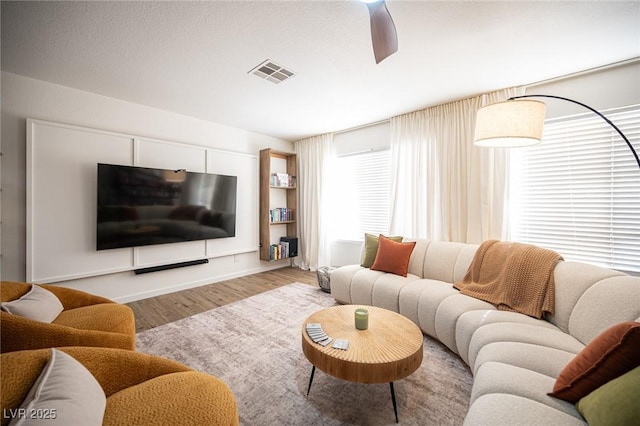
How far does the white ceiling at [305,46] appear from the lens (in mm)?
1732

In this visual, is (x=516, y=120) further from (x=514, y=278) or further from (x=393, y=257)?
(x=393, y=257)

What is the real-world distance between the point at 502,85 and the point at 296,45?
7.63 feet

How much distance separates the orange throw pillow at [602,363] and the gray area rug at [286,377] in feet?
2.23

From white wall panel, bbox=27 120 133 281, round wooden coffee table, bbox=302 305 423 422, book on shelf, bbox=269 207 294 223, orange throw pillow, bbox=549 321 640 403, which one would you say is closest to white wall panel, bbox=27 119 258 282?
white wall panel, bbox=27 120 133 281

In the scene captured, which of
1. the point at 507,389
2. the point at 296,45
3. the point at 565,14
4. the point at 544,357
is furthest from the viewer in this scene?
the point at 296,45

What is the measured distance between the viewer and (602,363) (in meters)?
0.98

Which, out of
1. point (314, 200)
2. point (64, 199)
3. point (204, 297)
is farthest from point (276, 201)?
point (64, 199)

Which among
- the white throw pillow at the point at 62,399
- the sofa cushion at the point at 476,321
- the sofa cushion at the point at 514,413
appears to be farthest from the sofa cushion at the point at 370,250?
the white throw pillow at the point at 62,399

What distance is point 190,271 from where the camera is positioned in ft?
12.7

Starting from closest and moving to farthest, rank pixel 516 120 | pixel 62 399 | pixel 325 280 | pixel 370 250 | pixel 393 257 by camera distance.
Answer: pixel 62 399, pixel 516 120, pixel 393 257, pixel 370 250, pixel 325 280

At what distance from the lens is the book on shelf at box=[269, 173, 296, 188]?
15.8 feet

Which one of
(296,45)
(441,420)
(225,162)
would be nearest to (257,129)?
(225,162)

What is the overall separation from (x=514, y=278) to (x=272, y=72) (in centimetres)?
288

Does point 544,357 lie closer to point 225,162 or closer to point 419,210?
point 419,210
